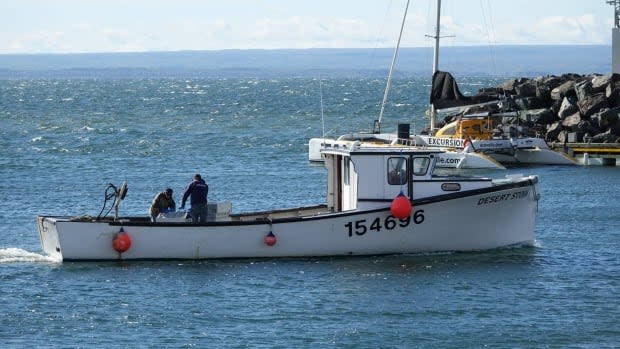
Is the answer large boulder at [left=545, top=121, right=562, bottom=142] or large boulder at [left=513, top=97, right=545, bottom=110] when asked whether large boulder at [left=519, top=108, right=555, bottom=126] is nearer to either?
large boulder at [left=545, top=121, right=562, bottom=142]

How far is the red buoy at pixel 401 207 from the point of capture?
28.4m

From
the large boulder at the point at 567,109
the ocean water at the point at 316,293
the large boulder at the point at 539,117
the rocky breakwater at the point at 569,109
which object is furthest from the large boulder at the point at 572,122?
the ocean water at the point at 316,293

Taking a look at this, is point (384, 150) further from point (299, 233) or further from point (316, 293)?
point (316, 293)

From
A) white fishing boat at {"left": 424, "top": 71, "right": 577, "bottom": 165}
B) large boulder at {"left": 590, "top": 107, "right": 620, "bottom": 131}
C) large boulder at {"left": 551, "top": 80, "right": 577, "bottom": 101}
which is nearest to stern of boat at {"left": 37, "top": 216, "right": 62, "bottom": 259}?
white fishing boat at {"left": 424, "top": 71, "right": 577, "bottom": 165}

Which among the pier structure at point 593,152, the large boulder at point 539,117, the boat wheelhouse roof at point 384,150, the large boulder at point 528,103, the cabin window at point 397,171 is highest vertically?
the boat wheelhouse roof at point 384,150

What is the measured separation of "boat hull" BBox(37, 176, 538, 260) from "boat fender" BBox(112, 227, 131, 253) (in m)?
0.06

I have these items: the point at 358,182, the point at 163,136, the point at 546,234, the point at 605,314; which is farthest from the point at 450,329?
the point at 163,136

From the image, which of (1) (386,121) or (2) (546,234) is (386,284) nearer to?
(2) (546,234)

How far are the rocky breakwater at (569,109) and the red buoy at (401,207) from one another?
2711 cm

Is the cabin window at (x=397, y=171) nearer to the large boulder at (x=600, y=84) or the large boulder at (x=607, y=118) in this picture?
the large boulder at (x=607, y=118)

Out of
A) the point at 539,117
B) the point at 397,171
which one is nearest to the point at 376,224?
the point at 397,171

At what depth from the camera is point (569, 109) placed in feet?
198

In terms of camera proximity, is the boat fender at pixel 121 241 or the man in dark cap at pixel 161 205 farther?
the man in dark cap at pixel 161 205

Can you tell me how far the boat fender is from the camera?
93.8 feet
